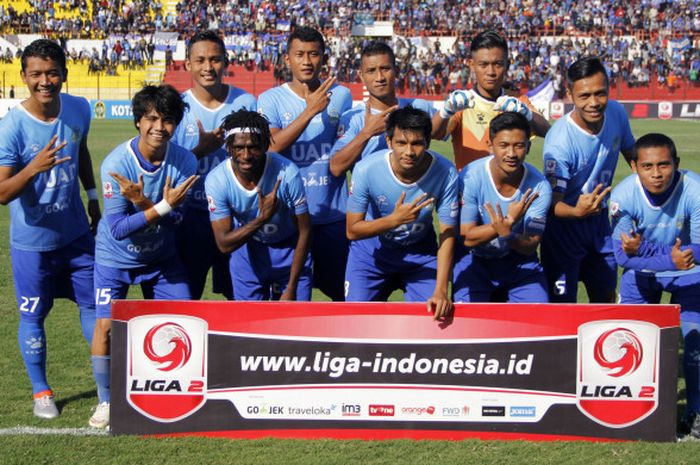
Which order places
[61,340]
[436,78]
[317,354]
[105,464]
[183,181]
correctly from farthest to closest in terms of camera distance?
[436,78], [61,340], [183,181], [317,354], [105,464]

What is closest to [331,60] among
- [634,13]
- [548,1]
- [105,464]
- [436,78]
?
[436,78]

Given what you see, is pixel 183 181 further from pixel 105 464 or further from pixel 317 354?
pixel 105 464

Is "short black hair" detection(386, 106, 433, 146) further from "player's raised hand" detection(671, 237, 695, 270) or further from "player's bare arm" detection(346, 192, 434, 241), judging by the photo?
"player's raised hand" detection(671, 237, 695, 270)

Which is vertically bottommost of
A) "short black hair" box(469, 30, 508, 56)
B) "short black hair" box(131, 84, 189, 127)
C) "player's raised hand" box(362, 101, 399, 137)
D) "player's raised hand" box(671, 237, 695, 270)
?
"player's raised hand" box(671, 237, 695, 270)

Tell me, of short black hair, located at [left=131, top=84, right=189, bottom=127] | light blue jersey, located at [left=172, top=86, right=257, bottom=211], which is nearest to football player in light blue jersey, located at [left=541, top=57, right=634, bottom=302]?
light blue jersey, located at [left=172, top=86, right=257, bottom=211]

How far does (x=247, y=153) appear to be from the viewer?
5.85 metres

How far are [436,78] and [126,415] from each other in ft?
127

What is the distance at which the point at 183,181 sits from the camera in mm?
6023

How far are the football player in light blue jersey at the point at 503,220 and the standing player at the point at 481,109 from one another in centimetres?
55

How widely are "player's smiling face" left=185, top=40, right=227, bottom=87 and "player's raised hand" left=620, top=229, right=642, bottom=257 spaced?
10.5ft

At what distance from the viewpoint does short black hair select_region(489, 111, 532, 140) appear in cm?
589

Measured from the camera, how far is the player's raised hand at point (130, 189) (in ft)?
18.7

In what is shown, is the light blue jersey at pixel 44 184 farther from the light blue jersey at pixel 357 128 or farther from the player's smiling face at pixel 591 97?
the player's smiling face at pixel 591 97

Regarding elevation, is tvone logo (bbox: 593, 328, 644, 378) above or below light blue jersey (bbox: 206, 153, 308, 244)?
below
